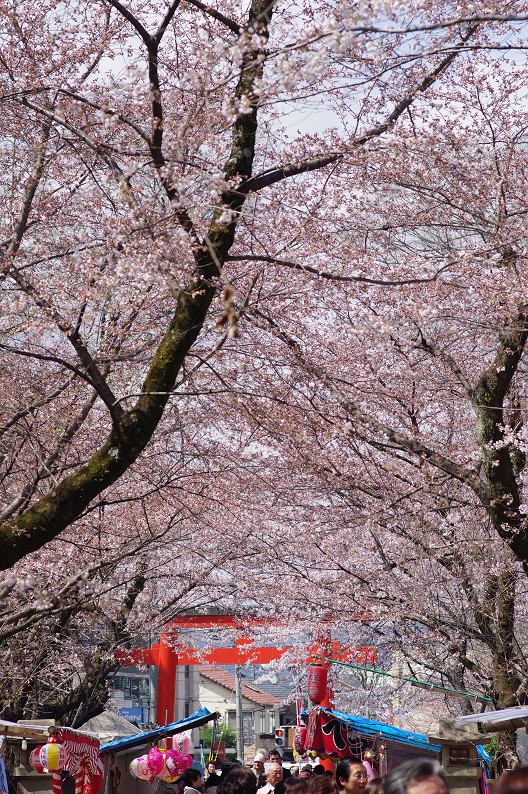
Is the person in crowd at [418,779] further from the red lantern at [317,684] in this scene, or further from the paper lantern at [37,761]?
the red lantern at [317,684]

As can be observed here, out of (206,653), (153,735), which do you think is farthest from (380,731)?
(206,653)

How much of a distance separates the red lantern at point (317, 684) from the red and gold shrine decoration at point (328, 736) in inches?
72.7

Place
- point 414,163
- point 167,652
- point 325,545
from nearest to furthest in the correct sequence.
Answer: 1. point 414,163
2. point 325,545
3. point 167,652

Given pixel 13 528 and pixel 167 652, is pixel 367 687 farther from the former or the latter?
pixel 13 528

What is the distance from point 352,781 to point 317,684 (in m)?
9.58

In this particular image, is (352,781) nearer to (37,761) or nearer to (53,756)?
(53,756)

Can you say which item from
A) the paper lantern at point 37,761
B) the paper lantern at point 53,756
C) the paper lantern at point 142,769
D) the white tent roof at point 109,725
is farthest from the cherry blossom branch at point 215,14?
the white tent roof at point 109,725

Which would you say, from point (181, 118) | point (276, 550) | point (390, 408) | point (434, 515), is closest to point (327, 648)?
point (276, 550)

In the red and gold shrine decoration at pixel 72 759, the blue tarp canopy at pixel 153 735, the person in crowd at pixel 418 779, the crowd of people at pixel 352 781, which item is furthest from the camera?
the blue tarp canopy at pixel 153 735

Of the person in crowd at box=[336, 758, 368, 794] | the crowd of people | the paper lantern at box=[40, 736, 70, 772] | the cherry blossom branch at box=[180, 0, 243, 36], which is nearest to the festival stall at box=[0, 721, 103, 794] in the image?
the paper lantern at box=[40, 736, 70, 772]

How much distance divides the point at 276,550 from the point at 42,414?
17.4ft

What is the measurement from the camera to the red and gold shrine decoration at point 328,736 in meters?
12.6

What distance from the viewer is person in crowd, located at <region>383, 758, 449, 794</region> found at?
9.46 feet

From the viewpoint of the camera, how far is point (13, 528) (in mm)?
4938
